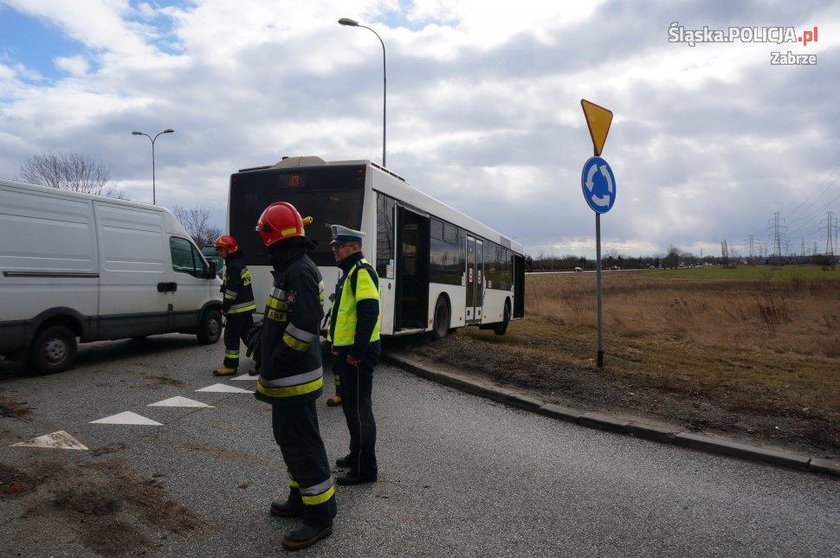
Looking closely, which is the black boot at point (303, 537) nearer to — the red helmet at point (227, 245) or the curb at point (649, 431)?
the curb at point (649, 431)

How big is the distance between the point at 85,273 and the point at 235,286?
2120mm

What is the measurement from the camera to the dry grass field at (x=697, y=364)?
6.18 m

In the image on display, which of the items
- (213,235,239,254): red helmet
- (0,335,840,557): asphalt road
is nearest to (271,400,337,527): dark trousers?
(0,335,840,557): asphalt road

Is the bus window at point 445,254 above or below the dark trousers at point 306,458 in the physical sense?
above

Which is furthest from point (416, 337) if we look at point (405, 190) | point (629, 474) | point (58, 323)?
point (629, 474)

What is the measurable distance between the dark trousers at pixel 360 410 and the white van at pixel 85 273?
5.22m

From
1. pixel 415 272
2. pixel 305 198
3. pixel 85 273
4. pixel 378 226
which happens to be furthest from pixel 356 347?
pixel 415 272

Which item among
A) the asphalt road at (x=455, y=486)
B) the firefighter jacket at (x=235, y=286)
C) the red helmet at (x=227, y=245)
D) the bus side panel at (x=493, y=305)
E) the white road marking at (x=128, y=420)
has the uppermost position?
the red helmet at (x=227, y=245)

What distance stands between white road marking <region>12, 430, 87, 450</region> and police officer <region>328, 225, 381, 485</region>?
7.58 ft

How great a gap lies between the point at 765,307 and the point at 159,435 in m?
18.0

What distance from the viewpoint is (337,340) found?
14.9 feet

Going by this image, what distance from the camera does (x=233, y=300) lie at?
26.6 feet

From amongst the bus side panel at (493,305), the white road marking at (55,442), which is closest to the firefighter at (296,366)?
the white road marking at (55,442)

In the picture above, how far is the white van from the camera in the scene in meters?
7.32
